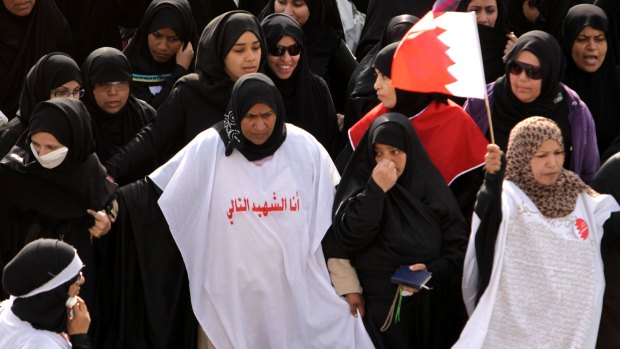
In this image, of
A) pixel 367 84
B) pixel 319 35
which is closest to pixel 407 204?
pixel 367 84

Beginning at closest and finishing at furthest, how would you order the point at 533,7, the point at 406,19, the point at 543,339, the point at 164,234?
the point at 543,339
the point at 164,234
the point at 406,19
the point at 533,7

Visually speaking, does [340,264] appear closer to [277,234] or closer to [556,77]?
[277,234]

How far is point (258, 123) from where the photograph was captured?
7.12 meters

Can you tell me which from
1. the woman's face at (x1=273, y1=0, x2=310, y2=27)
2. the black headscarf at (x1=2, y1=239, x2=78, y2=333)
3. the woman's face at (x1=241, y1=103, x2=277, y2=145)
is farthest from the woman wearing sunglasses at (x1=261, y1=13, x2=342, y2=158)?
the black headscarf at (x1=2, y1=239, x2=78, y2=333)

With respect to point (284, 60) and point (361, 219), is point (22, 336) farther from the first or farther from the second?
point (284, 60)

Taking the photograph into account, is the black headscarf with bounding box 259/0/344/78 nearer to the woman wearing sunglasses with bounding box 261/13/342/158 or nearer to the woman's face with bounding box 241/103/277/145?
the woman wearing sunglasses with bounding box 261/13/342/158

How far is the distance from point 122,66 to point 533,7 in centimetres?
267

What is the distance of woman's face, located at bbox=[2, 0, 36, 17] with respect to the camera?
27.7 feet

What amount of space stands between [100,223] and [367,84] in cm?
179

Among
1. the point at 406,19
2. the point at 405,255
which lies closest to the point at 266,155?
the point at 405,255

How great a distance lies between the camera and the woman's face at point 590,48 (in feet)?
26.8

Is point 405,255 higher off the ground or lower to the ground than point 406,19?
lower

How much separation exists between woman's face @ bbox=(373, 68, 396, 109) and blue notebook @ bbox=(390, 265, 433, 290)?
0.94 meters

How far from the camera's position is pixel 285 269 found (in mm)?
7203
